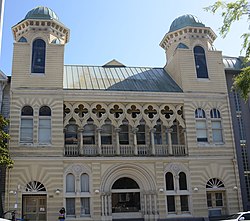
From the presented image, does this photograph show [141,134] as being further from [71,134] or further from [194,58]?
[194,58]

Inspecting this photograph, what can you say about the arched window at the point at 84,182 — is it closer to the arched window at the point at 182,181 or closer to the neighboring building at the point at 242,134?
the arched window at the point at 182,181

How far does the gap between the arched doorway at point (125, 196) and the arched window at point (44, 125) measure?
6749 millimetres

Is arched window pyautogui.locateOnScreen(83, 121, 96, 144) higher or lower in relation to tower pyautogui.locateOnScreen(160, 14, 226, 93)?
lower

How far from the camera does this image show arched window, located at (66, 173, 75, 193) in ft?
92.6

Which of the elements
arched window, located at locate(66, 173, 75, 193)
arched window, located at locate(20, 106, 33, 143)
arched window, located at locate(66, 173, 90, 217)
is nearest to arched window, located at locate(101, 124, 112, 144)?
arched window, located at locate(66, 173, 90, 217)

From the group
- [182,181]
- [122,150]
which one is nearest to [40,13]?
[122,150]

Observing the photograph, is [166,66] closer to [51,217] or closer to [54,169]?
[54,169]

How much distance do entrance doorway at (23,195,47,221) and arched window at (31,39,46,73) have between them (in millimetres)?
10508

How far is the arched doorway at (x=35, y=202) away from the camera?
27516 millimetres

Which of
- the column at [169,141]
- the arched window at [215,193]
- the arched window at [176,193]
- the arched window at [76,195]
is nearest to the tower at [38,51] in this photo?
the arched window at [76,195]

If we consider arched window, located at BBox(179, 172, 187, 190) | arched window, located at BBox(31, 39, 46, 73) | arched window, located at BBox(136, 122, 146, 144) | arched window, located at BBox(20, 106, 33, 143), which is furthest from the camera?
arched window, located at BBox(136, 122, 146, 144)

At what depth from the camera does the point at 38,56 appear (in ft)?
103

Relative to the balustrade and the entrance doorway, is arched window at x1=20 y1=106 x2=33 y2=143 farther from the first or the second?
the entrance doorway

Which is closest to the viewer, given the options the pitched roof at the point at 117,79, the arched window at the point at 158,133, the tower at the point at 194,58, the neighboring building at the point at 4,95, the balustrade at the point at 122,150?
the balustrade at the point at 122,150
